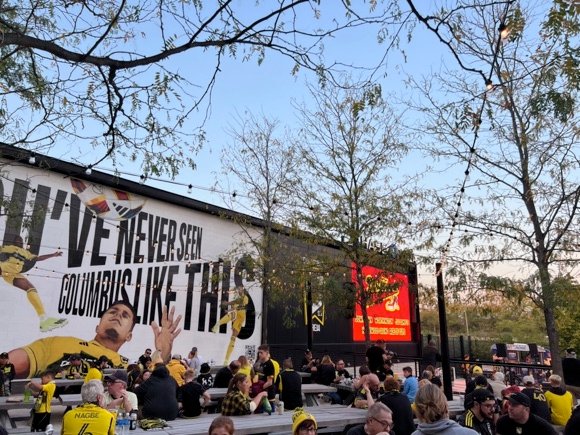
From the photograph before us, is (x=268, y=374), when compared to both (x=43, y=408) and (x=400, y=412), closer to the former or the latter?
(x=400, y=412)

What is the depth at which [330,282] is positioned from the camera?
1225 cm

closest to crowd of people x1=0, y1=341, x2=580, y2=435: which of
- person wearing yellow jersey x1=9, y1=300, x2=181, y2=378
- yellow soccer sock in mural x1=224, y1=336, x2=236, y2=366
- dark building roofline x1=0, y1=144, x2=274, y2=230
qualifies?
person wearing yellow jersey x1=9, y1=300, x2=181, y2=378

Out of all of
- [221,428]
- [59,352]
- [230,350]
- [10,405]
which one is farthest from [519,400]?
[230,350]

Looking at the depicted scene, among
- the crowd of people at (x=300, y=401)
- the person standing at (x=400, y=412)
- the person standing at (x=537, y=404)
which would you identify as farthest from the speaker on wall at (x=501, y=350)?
the person standing at (x=400, y=412)

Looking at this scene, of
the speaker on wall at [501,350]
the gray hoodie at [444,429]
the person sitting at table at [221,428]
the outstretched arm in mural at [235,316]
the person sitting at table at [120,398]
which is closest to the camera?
the gray hoodie at [444,429]

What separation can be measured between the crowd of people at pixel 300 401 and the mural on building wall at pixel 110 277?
144cm

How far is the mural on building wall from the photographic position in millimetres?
11938

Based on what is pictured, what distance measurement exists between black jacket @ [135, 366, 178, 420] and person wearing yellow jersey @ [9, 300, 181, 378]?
6986 mm

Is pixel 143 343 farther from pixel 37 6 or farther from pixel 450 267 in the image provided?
pixel 37 6

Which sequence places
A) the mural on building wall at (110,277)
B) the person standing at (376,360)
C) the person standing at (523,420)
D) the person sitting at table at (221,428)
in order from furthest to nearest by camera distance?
the mural on building wall at (110,277) → the person standing at (376,360) → the person standing at (523,420) → the person sitting at table at (221,428)

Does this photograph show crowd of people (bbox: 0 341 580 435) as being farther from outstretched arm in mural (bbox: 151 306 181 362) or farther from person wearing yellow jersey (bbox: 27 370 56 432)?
outstretched arm in mural (bbox: 151 306 181 362)

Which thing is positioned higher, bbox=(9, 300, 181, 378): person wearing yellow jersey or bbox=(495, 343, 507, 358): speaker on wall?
bbox=(9, 300, 181, 378): person wearing yellow jersey

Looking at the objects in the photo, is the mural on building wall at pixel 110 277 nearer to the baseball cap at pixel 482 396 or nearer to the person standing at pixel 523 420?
the baseball cap at pixel 482 396

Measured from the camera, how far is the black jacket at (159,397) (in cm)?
637
